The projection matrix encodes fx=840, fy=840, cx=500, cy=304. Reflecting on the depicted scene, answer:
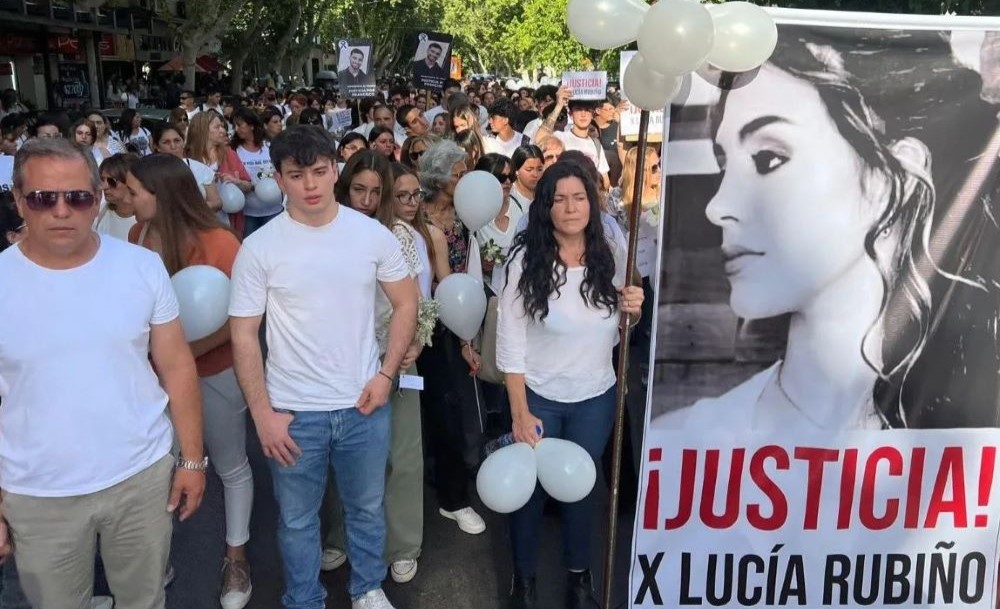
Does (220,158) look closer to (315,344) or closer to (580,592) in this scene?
(315,344)

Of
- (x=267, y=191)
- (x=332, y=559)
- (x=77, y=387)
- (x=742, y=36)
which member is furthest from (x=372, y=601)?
(x=267, y=191)

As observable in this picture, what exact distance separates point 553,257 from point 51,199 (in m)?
1.51

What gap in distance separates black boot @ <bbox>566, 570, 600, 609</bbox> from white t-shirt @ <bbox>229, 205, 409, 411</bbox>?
3.72 feet

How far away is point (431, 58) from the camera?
12.8 metres

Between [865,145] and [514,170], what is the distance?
2527 mm

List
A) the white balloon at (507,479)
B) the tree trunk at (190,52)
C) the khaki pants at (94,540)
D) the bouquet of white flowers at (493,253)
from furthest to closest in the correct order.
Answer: the tree trunk at (190,52) < the bouquet of white flowers at (493,253) < the white balloon at (507,479) < the khaki pants at (94,540)

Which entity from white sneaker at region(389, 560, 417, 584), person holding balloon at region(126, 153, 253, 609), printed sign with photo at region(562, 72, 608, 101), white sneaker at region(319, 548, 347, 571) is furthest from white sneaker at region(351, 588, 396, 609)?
printed sign with photo at region(562, 72, 608, 101)

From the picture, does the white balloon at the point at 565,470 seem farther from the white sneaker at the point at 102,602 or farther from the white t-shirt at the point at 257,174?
the white t-shirt at the point at 257,174

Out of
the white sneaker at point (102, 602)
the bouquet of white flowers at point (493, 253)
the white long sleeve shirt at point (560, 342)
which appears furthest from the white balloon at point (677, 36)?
the white sneaker at point (102, 602)

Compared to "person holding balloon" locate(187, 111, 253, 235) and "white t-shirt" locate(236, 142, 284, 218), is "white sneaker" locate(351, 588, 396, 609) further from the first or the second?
"white t-shirt" locate(236, 142, 284, 218)

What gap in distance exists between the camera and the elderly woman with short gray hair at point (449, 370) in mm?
3660

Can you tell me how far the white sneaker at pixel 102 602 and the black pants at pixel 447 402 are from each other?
1.42 meters

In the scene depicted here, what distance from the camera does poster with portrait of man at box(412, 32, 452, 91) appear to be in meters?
12.8

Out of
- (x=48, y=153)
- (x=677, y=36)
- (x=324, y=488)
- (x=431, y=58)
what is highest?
(x=431, y=58)
